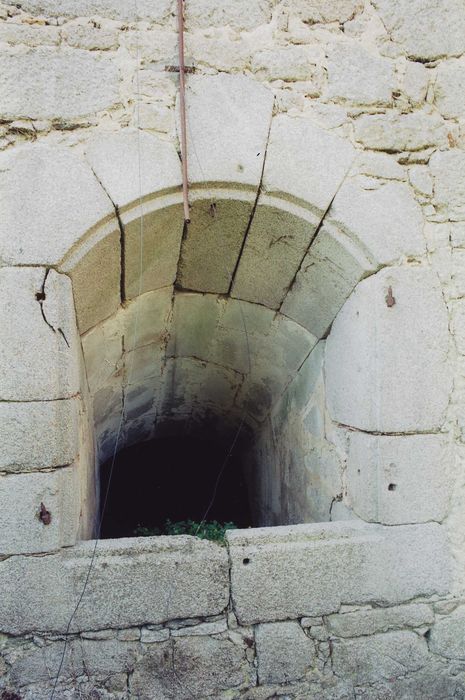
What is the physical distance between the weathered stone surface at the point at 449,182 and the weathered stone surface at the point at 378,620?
1.82 metres

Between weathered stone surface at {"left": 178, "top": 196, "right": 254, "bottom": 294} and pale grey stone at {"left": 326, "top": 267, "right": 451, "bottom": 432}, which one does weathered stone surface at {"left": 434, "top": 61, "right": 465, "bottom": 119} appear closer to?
pale grey stone at {"left": 326, "top": 267, "right": 451, "bottom": 432}

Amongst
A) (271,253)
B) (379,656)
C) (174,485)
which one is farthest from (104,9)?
(174,485)

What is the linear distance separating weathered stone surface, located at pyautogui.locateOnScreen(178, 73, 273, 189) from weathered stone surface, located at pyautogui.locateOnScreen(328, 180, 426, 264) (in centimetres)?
42

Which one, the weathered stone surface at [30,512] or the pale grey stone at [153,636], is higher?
the weathered stone surface at [30,512]

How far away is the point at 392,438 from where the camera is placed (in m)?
2.26

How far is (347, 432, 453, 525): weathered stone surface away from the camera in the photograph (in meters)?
2.25

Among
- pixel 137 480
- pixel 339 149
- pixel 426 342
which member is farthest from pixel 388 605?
pixel 137 480

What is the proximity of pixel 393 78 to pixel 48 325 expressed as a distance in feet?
6.34

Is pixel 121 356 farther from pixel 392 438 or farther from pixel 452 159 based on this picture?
pixel 452 159

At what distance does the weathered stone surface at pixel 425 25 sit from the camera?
234cm

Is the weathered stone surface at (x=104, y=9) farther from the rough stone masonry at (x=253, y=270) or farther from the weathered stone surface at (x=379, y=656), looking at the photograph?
the weathered stone surface at (x=379, y=656)

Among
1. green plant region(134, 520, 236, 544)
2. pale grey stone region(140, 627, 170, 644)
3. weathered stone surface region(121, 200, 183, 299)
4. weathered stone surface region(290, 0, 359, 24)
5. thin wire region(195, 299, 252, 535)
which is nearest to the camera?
pale grey stone region(140, 627, 170, 644)

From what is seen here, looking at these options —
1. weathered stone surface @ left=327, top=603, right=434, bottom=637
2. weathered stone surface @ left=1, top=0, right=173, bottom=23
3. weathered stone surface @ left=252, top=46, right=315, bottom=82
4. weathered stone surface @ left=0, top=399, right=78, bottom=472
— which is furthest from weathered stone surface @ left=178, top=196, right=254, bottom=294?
weathered stone surface @ left=327, top=603, right=434, bottom=637

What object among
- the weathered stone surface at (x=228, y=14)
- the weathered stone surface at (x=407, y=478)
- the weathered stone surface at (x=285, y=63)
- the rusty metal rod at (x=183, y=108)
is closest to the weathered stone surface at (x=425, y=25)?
the weathered stone surface at (x=285, y=63)
